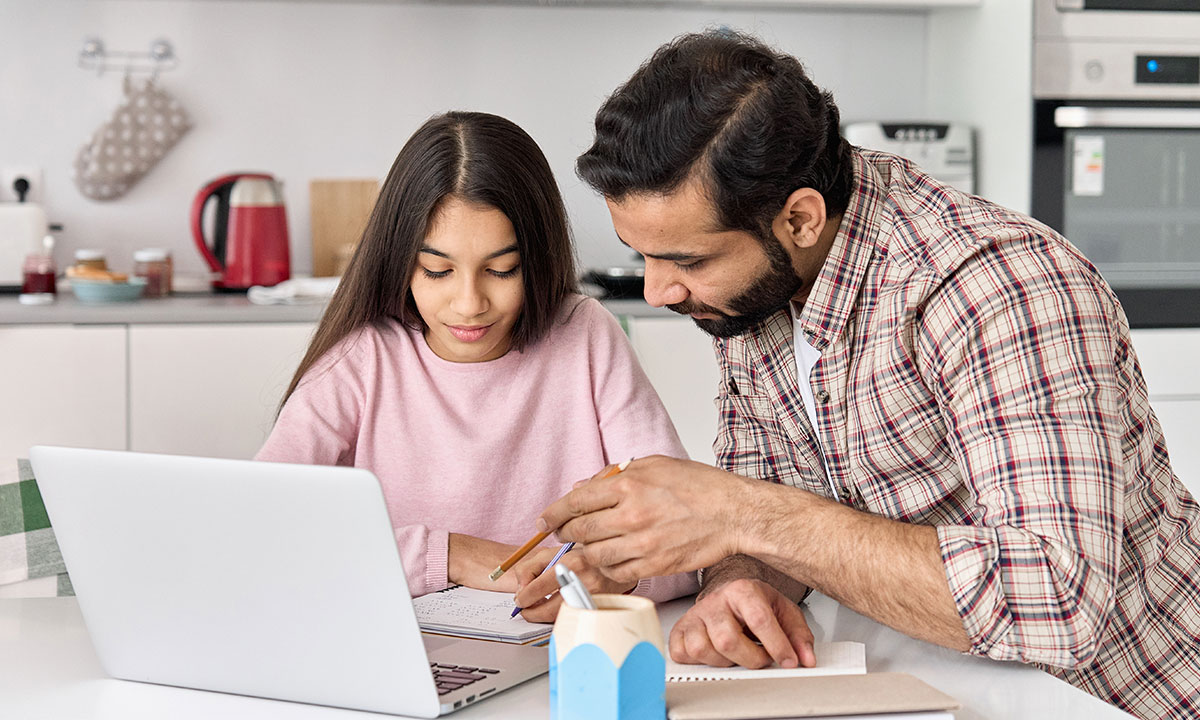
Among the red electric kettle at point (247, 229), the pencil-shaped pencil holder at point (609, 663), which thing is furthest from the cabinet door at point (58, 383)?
the pencil-shaped pencil holder at point (609, 663)

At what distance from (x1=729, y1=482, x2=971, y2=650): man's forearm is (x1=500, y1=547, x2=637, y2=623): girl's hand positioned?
0.55 feet

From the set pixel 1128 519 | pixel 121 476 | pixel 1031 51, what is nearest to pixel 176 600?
pixel 121 476

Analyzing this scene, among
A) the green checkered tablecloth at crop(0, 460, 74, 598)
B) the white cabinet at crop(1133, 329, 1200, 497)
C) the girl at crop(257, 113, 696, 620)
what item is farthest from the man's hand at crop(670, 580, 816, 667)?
the white cabinet at crop(1133, 329, 1200, 497)

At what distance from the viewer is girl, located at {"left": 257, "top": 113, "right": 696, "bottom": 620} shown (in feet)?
4.73

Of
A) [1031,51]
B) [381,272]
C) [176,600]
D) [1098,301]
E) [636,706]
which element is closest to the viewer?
[636,706]

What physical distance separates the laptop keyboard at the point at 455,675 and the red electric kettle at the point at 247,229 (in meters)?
2.12

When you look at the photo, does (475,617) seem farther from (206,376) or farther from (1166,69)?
(1166,69)

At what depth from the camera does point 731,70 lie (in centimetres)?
119

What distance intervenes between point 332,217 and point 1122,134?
1936 mm

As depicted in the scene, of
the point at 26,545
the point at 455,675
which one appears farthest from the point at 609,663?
the point at 26,545

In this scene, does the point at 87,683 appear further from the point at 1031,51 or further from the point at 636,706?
the point at 1031,51

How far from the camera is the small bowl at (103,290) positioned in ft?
8.51

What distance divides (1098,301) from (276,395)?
1.87m

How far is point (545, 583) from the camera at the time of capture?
1115 millimetres
